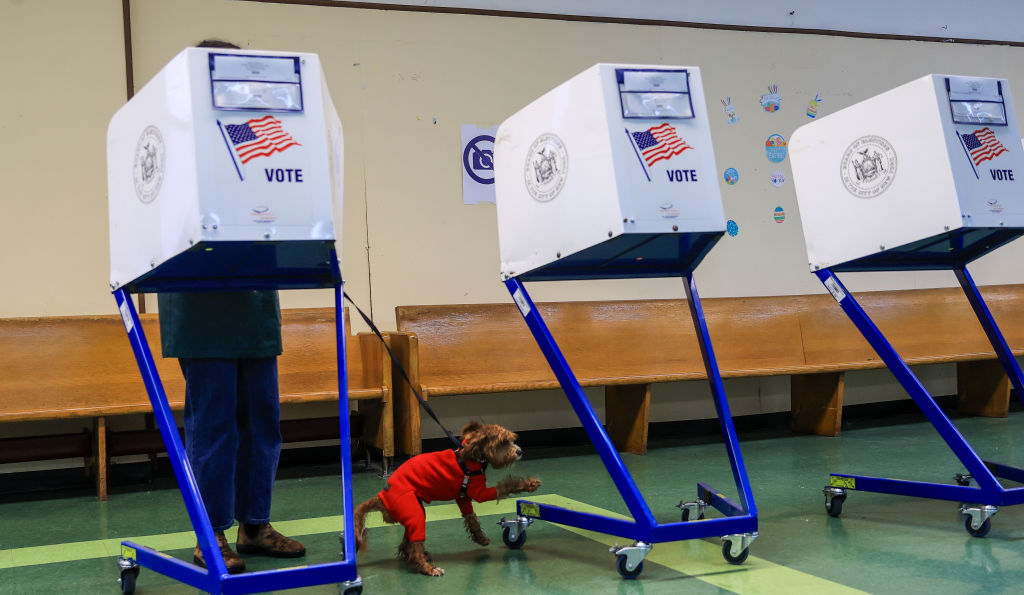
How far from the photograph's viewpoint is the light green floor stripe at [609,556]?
2.31 meters

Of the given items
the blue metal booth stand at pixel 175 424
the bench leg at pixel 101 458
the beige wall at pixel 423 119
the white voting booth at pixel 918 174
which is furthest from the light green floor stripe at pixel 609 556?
the beige wall at pixel 423 119

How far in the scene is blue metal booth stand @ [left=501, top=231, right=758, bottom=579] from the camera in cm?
242

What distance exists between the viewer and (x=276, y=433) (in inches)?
109

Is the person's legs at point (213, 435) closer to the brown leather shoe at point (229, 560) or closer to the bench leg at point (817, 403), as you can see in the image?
the brown leather shoe at point (229, 560)

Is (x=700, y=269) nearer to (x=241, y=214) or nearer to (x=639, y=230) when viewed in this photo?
(x=639, y=230)

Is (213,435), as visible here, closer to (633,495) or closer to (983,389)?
(633,495)

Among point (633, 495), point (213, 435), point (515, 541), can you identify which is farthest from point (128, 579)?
point (633, 495)

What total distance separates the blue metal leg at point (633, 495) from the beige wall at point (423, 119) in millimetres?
2612

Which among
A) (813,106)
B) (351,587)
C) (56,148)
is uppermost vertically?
(813,106)

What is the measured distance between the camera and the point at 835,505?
3115mm

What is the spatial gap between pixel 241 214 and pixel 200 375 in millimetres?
752

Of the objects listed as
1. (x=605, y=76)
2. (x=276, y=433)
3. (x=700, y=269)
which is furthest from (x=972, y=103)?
(x=700, y=269)

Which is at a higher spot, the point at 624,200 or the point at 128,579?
the point at 624,200

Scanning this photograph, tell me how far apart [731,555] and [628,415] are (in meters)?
2.63
